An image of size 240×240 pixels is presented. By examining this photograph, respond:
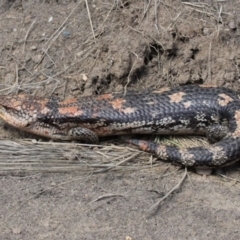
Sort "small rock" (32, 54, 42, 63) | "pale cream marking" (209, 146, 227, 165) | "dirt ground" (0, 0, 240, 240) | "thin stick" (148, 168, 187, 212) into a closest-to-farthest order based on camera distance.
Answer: "thin stick" (148, 168, 187, 212) → "dirt ground" (0, 0, 240, 240) → "pale cream marking" (209, 146, 227, 165) → "small rock" (32, 54, 42, 63)

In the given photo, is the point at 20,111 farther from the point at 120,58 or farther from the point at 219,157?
the point at 219,157

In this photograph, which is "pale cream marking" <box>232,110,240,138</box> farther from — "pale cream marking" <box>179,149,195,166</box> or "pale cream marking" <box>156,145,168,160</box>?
"pale cream marking" <box>156,145,168,160</box>

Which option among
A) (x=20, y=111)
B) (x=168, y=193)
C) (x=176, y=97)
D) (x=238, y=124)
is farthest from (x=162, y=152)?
(x=20, y=111)

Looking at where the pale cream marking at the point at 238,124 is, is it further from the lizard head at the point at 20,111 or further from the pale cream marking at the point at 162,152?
the lizard head at the point at 20,111

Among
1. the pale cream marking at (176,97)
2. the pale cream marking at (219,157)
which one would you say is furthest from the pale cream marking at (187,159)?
the pale cream marking at (176,97)

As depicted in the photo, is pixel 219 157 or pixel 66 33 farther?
pixel 66 33

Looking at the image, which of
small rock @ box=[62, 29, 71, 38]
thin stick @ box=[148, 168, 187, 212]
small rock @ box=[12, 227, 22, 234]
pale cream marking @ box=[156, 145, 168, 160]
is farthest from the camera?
small rock @ box=[62, 29, 71, 38]

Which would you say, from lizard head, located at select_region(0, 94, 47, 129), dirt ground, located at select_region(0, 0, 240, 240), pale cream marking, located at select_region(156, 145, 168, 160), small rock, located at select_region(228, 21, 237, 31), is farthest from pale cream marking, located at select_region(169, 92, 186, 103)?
lizard head, located at select_region(0, 94, 47, 129)
